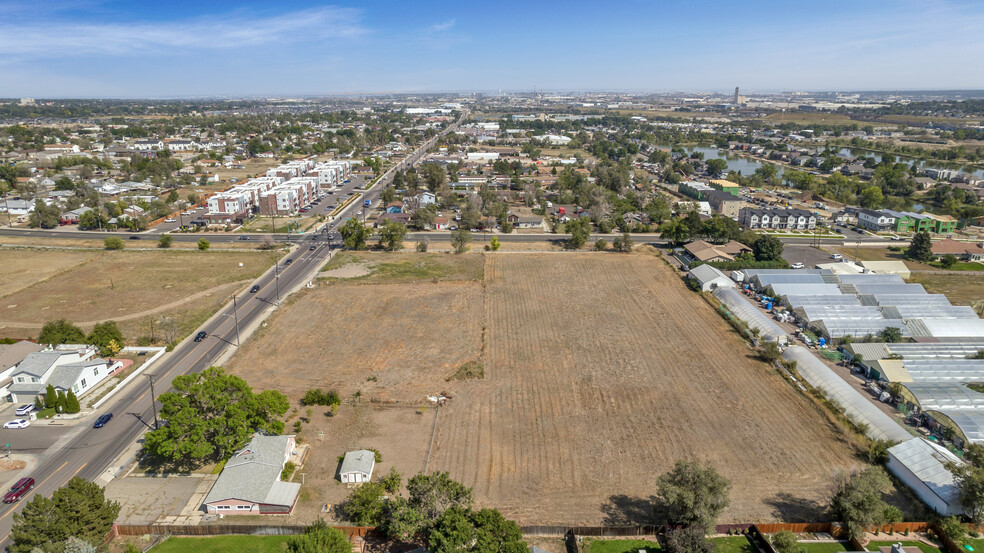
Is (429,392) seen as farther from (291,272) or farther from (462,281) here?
(291,272)

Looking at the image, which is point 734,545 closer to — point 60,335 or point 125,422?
point 125,422

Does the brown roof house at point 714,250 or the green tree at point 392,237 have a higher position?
the green tree at point 392,237

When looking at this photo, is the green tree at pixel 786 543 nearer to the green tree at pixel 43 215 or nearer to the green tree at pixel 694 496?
the green tree at pixel 694 496

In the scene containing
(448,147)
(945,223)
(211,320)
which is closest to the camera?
(211,320)

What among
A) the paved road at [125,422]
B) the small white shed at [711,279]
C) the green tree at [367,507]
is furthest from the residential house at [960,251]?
the paved road at [125,422]

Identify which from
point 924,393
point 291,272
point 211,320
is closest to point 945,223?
point 924,393

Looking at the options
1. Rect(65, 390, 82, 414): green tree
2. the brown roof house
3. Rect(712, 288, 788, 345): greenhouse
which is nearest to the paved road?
Rect(65, 390, 82, 414): green tree

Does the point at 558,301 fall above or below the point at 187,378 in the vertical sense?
below
